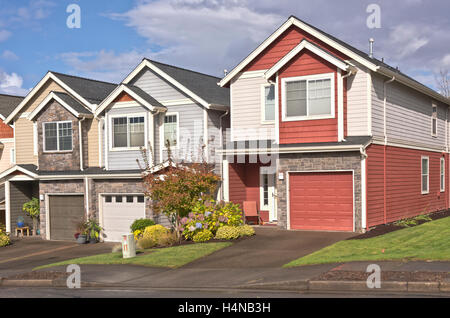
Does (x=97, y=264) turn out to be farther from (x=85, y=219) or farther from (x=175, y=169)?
(x=85, y=219)

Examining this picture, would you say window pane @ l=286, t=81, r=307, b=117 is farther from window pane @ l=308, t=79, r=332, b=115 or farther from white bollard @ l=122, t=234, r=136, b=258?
white bollard @ l=122, t=234, r=136, b=258

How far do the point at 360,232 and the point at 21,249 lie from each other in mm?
14799

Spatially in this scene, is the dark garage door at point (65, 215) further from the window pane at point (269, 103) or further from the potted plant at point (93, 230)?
the window pane at point (269, 103)

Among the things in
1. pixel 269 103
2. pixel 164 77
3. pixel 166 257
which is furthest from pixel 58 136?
pixel 166 257

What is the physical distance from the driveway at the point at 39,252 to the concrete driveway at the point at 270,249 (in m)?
6.54

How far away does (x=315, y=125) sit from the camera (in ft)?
66.4

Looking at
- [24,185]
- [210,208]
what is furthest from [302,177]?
[24,185]

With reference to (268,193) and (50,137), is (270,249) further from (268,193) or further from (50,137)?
(50,137)

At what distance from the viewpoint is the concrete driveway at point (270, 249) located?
1548cm

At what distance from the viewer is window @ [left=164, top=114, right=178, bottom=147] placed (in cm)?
2458

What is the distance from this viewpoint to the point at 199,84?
25.9 meters

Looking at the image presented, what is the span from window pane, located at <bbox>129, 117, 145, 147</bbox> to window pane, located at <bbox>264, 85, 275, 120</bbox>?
600 cm

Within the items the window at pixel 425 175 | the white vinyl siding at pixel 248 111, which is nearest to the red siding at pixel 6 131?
the white vinyl siding at pixel 248 111
